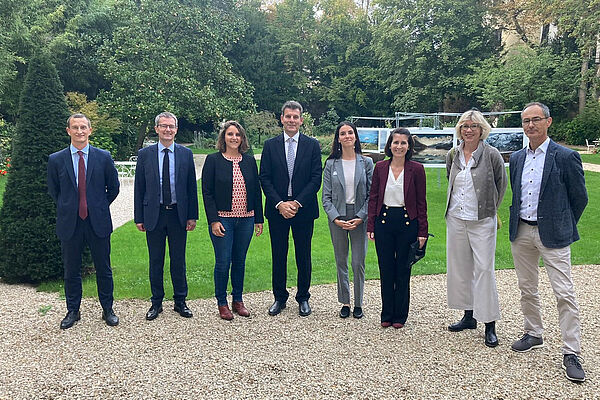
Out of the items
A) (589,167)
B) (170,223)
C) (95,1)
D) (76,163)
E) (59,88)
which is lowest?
(589,167)

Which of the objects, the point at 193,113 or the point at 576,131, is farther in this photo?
the point at 576,131

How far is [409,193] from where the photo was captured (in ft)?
15.5

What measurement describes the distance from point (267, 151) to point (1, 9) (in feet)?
61.6

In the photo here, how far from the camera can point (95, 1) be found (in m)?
26.7

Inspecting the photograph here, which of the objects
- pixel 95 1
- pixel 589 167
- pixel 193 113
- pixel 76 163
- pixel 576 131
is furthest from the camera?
pixel 576 131

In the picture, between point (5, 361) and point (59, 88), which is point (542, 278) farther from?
point (59, 88)

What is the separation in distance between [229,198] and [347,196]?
4.03 ft

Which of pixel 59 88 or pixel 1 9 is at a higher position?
pixel 1 9

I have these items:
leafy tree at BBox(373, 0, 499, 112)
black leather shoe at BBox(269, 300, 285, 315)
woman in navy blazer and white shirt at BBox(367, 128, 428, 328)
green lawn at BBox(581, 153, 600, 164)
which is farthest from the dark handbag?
leafy tree at BBox(373, 0, 499, 112)

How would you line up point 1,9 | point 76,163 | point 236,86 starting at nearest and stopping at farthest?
point 76,163 < point 1,9 < point 236,86

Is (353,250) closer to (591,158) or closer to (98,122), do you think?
(98,122)

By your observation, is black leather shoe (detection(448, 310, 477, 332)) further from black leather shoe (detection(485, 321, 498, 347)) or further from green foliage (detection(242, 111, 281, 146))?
green foliage (detection(242, 111, 281, 146))

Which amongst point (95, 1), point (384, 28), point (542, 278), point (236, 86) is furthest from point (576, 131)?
point (95, 1)

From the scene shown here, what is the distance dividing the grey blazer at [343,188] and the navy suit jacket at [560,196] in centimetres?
168
